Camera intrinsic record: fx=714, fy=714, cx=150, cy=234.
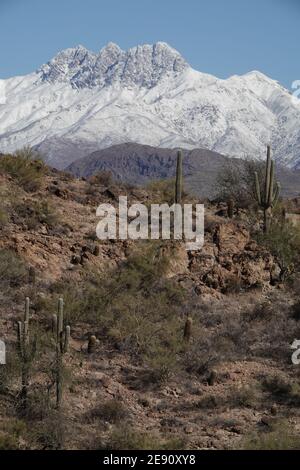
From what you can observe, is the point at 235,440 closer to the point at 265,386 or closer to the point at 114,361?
the point at 265,386

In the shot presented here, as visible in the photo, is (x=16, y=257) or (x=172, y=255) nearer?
(x=16, y=257)

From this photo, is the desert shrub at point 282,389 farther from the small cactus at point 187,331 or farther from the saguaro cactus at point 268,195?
the saguaro cactus at point 268,195

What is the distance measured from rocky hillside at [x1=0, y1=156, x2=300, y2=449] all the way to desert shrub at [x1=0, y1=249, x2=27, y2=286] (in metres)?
0.03

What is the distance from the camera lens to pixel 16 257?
58.0 ft

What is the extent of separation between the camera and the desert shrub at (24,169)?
2205cm

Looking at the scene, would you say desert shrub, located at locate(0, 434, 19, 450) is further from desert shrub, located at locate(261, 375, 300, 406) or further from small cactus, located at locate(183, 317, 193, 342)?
small cactus, located at locate(183, 317, 193, 342)

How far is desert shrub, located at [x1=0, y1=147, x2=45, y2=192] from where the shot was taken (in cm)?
2205

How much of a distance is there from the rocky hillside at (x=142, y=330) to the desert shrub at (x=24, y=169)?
2.3 inches

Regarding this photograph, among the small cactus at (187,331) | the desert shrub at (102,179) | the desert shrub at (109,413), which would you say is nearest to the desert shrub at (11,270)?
the small cactus at (187,331)

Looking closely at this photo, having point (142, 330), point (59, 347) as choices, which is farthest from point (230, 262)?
point (59, 347)

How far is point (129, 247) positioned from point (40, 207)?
3.01 metres

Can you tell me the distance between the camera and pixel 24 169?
73.2 ft

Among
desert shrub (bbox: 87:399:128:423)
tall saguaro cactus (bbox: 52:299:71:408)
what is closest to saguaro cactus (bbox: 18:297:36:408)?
tall saguaro cactus (bbox: 52:299:71:408)
